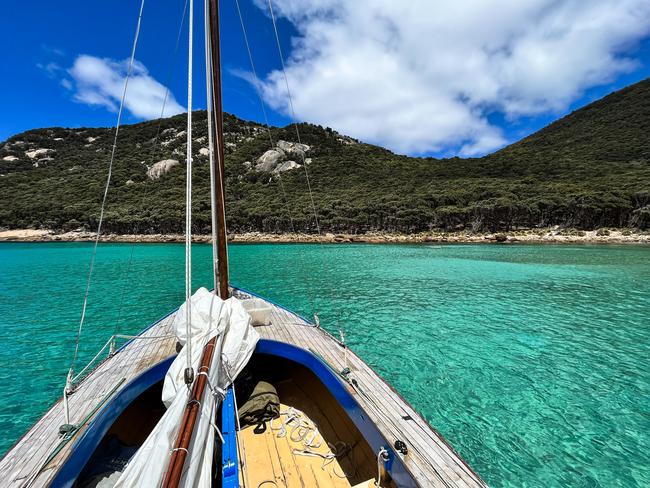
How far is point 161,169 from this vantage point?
82312 millimetres

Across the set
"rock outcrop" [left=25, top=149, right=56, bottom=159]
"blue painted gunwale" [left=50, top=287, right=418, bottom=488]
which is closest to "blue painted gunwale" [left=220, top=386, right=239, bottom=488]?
"blue painted gunwale" [left=50, top=287, right=418, bottom=488]

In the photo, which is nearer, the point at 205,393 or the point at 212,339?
the point at 205,393

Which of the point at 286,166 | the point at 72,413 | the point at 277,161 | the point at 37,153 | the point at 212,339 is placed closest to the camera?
the point at 72,413

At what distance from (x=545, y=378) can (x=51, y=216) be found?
277ft

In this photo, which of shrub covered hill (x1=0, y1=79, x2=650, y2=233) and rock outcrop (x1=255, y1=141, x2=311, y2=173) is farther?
rock outcrop (x1=255, y1=141, x2=311, y2=173)

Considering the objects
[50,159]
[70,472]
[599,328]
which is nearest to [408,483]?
[70,472]

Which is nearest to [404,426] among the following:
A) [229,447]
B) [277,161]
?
[229,447]

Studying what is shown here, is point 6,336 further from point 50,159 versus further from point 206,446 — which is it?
point 50,159

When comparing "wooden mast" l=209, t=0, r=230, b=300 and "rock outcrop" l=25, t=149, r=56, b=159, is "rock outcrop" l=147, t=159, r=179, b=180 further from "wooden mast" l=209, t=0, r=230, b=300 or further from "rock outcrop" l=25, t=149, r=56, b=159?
"wooden mast" l=209, t=0, r=230, b=300

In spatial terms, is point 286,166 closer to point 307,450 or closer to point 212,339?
point 212,339

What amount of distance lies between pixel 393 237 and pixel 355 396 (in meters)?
49.9

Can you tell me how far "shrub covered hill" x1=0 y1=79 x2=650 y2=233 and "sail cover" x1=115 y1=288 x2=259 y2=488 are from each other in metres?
41.4

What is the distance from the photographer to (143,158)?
3649 inches

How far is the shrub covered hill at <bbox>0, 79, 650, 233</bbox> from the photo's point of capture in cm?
5119
